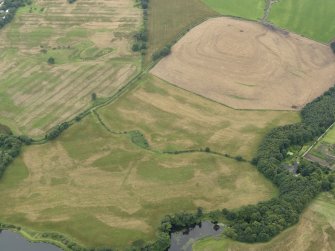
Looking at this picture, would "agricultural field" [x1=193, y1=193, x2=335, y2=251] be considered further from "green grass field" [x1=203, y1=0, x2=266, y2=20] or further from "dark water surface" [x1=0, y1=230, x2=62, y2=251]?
"green grass field" [x1=203, y1=0, x2=266, y2=20]

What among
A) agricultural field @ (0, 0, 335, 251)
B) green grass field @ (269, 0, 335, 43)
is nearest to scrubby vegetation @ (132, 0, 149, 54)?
agricultural field @ (0, 0, 335, 251)

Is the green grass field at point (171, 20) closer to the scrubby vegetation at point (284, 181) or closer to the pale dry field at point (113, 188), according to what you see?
the pale dry field at point (113, 188)

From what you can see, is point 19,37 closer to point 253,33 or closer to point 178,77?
point 178,77

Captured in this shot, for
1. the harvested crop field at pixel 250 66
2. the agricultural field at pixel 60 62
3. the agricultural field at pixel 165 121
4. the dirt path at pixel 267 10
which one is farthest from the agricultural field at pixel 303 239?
the dirt path at pixel 267 10

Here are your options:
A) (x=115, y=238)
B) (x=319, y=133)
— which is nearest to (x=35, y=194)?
(x=115, y=238)

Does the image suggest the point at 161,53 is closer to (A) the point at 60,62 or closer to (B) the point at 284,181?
(A) the point at 60,62

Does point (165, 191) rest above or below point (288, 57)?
below
